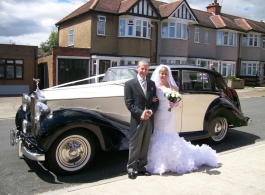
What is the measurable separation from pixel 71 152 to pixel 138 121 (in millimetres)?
1215

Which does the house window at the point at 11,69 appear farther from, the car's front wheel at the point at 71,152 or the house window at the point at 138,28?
the car's front wheel at the point at 71,152

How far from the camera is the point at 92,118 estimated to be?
4719 mm

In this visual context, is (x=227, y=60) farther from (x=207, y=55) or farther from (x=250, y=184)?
Answer: (x=250, y=184)

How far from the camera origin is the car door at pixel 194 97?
19.7 feet

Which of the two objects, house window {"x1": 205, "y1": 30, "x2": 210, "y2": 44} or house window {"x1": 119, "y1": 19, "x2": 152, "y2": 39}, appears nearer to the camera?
house window {"x1": 119, "y1": 19, "x2": 152, "y2": 39}

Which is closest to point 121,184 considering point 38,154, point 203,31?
point 38,154

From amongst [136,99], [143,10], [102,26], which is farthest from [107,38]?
[136,99]

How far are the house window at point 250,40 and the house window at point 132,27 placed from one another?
1598 centimetres

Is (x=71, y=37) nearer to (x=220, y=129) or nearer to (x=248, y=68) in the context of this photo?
(x=220, y=129)

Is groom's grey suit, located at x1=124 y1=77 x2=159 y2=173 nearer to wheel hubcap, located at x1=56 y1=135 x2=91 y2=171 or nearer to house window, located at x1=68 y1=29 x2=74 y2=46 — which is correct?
wheel hubcap, located at x1=56 y1=135 x2=91 y2=171

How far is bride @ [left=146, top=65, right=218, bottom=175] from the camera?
4703 millimetres

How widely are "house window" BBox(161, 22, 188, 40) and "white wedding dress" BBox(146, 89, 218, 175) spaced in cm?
2151

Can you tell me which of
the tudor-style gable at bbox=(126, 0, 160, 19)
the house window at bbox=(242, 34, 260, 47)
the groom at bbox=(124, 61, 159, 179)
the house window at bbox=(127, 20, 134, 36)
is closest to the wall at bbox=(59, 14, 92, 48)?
the house window at bbox=(127, 20, 134, 36)

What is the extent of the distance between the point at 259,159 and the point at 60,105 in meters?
3.90
